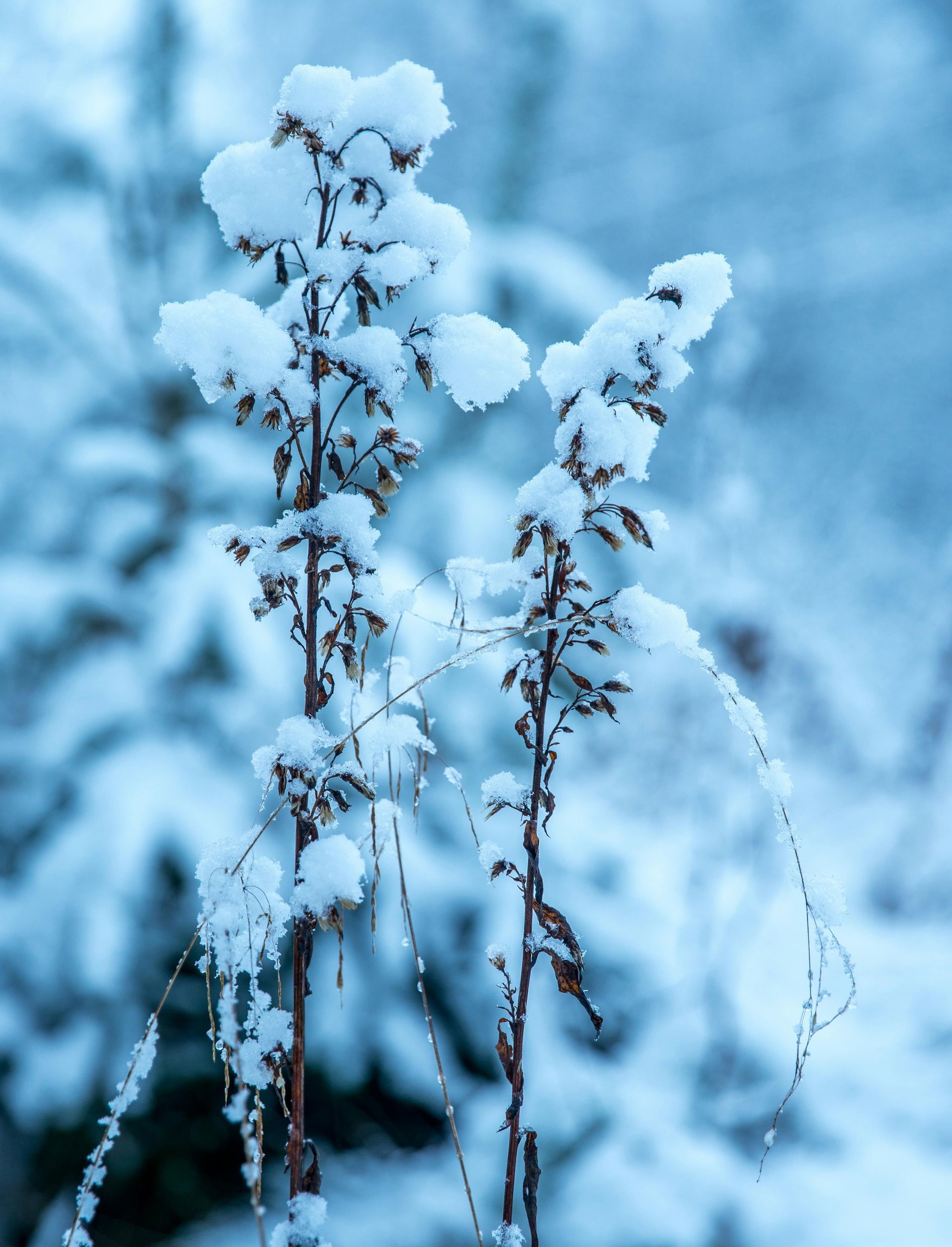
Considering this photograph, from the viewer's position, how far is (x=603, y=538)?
0.82 m

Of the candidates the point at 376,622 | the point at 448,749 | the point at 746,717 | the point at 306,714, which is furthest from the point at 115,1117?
the point at 448,749

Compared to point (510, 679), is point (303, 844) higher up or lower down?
lower down

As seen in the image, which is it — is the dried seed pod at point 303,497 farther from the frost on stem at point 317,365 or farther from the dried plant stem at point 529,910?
the dried plant stem at point 529,910

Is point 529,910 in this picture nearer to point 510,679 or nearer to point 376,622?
point 510,679

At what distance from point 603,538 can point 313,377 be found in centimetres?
39

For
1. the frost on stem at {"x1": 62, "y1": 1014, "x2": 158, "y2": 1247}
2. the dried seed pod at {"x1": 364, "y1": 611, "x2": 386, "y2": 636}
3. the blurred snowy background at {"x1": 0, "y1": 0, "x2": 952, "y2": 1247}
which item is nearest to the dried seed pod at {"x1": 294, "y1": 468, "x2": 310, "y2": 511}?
the dried seed pod at {"x1": 364, "y1": 611, "x2": 386, "y2": 636}

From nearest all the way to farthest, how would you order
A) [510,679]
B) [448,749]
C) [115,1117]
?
1. [115,1117]
2. [510,679]
3. [448,749]

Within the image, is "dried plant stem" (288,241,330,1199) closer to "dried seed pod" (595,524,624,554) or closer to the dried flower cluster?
the dried flower cluster

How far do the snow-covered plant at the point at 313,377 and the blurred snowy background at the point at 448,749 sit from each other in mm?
1444

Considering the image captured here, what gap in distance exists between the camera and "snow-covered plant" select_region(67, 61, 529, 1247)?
0.75 metres

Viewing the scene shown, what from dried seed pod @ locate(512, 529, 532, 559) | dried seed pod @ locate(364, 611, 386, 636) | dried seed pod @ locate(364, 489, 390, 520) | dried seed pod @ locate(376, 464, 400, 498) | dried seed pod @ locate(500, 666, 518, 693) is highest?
dried seed pod @ locate(376, 464, 400, 498)

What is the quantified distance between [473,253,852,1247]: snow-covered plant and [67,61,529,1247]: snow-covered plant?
0.11 metres

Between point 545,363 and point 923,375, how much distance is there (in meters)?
7.39

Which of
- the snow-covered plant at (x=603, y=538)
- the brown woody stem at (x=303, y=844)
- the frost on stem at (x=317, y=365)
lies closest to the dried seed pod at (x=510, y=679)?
the snow-covered plant at (x=603, y=538)
